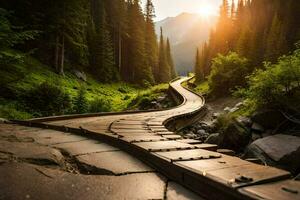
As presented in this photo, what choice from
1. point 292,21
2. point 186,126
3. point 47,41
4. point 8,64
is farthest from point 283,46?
point 8,64

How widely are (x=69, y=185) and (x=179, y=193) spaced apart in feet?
4.34

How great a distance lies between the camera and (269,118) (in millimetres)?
13180

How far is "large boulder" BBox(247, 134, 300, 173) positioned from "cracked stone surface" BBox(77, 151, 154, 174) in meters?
5.92

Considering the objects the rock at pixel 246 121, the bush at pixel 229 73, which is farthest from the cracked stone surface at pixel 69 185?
the bush at pixel 229 73

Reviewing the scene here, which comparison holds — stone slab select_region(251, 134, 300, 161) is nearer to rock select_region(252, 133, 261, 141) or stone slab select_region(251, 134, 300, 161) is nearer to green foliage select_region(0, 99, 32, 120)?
rock select_region(252, 133, 261, 141)

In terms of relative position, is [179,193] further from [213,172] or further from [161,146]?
[161,146]

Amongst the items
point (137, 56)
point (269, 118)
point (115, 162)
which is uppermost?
point (137, 56)

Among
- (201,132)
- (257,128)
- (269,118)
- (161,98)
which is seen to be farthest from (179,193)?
(161,98)

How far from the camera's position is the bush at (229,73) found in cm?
2912

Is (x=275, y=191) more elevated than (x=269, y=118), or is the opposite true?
(x=269, y=118)

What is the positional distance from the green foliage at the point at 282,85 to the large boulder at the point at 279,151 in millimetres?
3351

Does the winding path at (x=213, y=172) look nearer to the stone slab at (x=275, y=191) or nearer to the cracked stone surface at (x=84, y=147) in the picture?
the stone slab at (x=275, y=191)

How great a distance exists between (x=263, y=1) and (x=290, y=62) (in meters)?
68.1

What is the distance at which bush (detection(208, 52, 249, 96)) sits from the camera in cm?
2912
